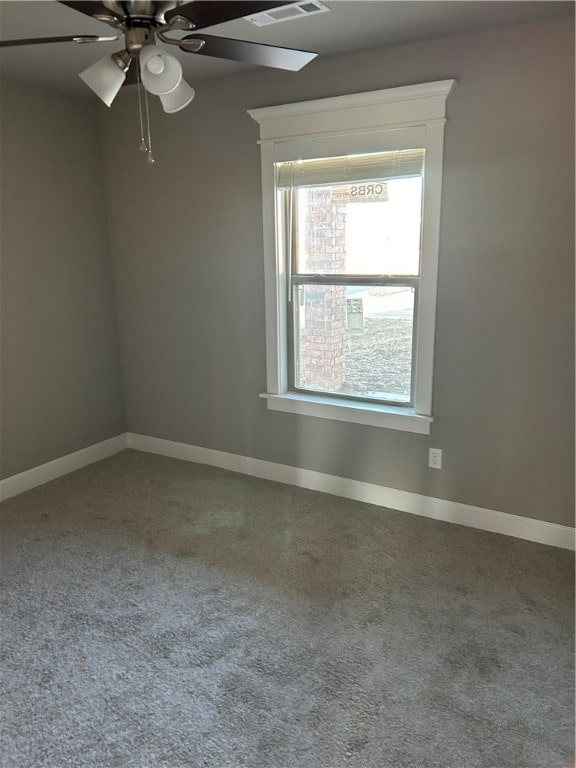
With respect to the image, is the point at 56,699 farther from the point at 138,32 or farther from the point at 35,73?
the point at 35,73

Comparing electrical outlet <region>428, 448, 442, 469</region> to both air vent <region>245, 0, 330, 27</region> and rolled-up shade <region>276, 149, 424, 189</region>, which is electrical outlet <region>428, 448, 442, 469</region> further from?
air vent <region>245, 0, 330, 27</region>

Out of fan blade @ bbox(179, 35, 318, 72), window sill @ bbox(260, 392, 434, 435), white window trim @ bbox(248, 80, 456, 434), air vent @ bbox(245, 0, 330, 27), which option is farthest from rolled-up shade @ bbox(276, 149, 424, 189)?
window sill @ bbox(260, 392, 434, 435)

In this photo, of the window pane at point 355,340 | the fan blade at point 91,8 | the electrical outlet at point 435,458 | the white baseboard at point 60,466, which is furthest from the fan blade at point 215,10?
the white baseboard at point 60,466

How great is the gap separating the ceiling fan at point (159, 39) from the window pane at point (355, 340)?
155cm

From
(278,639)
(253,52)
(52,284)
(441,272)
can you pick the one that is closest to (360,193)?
(441,272)

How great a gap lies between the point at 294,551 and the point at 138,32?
7.41ft

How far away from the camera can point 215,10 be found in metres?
1.39

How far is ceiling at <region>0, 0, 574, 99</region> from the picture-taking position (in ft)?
7.19

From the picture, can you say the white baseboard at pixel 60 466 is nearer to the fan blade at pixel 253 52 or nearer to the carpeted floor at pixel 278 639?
the carpeted floor at pixel 278 639

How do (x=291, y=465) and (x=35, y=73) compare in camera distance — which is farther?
(x=291, y=465)

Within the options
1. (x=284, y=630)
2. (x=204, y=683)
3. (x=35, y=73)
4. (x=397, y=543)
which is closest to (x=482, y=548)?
(x=397, y=543)

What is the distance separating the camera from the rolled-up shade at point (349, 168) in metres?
2.76

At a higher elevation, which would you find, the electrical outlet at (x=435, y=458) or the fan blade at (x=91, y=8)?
the fan blade at (x=91, y=8)

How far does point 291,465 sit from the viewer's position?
3518mm
